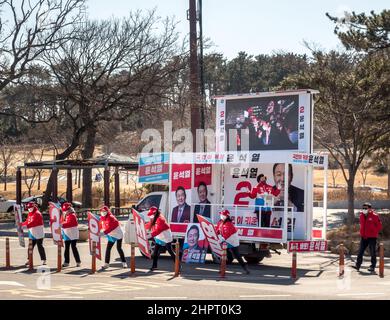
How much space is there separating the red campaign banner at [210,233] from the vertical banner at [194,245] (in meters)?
0.66

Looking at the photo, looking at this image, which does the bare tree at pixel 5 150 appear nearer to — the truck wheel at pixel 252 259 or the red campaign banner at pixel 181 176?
the red campaign banner at pixel 181 176

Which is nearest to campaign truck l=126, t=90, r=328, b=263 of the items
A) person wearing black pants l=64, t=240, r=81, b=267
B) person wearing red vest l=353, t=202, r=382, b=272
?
person wearing red vest l=353, t=202, r=382, b=272

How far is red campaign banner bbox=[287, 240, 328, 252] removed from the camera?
17438 mm

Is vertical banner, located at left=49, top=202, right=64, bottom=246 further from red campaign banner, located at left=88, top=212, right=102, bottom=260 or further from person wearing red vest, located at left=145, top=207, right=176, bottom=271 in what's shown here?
person wearing red vest, located at left=145, top=207, right=176, bottom=271

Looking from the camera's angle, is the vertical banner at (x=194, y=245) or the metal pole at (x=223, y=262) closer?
the metal pole at (x=223, y=262)

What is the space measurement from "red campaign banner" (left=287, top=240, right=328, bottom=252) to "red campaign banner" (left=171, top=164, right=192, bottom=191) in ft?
13.2

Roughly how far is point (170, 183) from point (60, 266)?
4.31m

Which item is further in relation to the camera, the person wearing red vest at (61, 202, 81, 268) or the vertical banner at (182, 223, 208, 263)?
the vertical banner at (182, 223, 208, 263)

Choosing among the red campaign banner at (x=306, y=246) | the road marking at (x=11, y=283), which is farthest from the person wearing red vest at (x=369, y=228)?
the road marking at (x=11, y=283)

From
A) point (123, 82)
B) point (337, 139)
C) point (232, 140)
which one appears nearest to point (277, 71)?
point (123, 82)

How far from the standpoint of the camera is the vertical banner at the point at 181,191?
20.5m

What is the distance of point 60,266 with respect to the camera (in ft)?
58.4

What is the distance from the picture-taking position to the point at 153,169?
818 inches

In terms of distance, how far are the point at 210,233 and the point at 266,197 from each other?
8.04 feet
